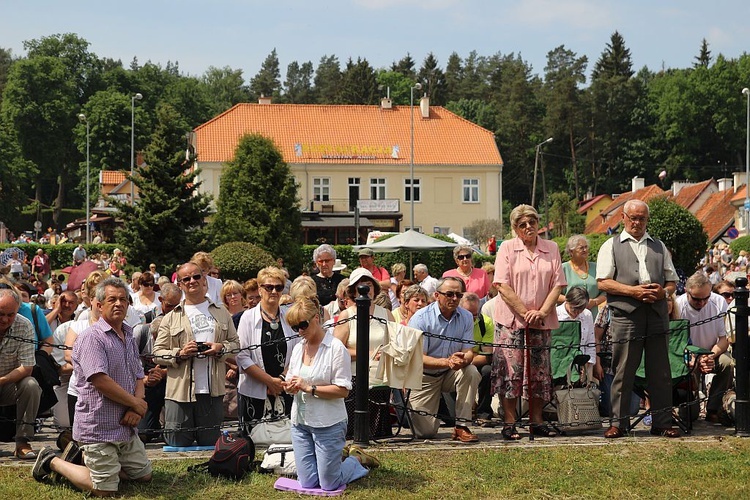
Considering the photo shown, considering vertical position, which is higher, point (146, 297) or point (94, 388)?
point (146, 297)

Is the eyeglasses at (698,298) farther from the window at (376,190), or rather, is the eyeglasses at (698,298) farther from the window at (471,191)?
the window at (471,191)

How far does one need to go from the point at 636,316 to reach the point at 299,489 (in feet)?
12.4

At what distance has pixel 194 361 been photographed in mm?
9008

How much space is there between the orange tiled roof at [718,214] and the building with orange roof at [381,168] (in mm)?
14047

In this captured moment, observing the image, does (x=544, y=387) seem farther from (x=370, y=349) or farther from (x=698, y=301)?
(x=698, y=301)

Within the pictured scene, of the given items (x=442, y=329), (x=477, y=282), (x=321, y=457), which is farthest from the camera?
(x=477, y=282)

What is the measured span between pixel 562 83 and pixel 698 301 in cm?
8758

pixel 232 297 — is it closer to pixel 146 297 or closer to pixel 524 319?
pixel 146 297

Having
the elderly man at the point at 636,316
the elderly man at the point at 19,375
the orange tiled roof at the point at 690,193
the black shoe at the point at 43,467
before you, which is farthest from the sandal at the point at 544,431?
the orange tiled roof at the point at 690,193

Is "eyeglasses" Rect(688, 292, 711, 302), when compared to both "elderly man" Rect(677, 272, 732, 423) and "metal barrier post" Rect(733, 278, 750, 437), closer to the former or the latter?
"elderly man" Rect(677, 272, 732, 423)

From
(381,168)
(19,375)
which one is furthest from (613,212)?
(19,375)

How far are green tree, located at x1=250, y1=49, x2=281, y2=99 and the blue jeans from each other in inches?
5108

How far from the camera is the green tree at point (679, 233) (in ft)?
90.4

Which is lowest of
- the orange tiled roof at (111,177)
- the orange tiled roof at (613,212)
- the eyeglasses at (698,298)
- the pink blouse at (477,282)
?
the eyeglasses at (698,298)
